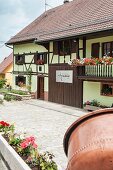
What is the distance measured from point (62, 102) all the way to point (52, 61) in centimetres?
350

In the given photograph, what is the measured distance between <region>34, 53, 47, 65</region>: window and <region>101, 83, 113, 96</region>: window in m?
7.80

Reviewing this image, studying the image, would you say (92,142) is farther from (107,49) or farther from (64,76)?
(64,76)

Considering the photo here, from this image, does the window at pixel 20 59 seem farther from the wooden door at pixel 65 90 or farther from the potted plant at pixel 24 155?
the potted plant at pixel 24 155

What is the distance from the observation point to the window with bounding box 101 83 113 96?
1798cm

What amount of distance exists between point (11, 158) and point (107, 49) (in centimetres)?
1215

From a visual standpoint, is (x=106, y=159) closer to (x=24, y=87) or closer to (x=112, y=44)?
(x=112, y=44)

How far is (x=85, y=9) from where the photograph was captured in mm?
22969

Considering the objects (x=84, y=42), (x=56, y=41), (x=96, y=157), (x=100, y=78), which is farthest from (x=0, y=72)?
(x=96, y=157)

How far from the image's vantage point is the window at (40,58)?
25.2 metres

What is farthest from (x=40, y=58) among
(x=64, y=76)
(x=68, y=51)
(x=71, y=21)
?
(x=64, y=76)

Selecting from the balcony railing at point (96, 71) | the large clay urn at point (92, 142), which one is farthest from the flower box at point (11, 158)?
the balcony railing at point (96, 71)

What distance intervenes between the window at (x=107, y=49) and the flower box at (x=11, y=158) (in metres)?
10.4

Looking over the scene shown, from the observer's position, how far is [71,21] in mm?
22953

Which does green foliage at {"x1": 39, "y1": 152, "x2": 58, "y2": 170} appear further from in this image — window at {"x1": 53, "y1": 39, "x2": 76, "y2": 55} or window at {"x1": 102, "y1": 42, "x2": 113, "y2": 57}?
window at {"x1": 53, "y1": 39, "x2": 76, "y2": 55}
